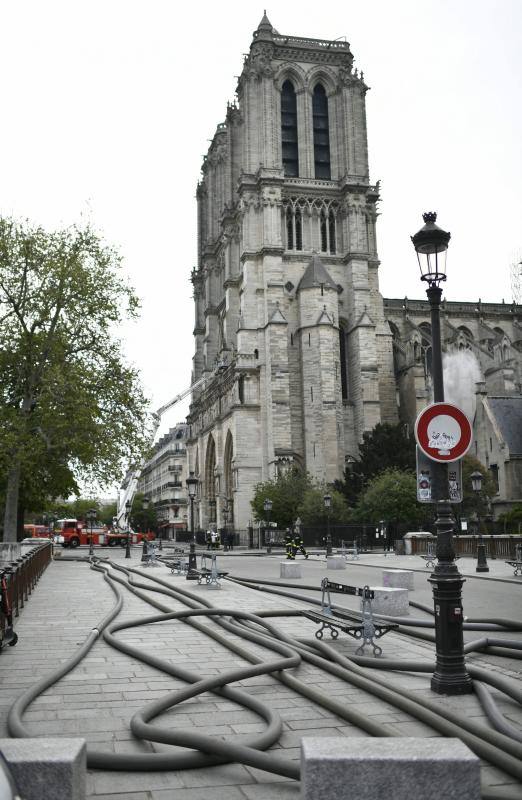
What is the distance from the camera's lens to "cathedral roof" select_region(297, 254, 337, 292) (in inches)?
2098

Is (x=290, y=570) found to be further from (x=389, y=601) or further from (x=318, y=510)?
(x=318, y=510)

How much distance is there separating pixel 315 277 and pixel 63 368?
2867 cm

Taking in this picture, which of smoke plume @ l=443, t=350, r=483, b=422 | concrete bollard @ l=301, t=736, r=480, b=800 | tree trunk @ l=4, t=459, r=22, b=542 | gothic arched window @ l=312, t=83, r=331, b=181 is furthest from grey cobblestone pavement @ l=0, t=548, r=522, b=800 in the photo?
gothic arched window @ l=312, t=83, r=331, b=181

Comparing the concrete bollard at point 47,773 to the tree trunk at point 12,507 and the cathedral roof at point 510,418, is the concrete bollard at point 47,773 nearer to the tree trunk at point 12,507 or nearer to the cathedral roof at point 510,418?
the tree trunk at point 12,507

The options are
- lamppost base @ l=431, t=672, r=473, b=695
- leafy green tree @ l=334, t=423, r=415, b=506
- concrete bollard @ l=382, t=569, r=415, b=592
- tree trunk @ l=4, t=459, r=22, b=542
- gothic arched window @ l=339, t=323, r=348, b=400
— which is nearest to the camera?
lamppost base @ l=431, t=672, r=473, b=695

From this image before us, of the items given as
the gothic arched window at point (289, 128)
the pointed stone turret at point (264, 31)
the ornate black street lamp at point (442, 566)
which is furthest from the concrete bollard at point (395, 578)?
the pointed stone turret at point (264, 31)

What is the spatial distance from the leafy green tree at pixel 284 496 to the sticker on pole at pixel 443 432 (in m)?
39.5

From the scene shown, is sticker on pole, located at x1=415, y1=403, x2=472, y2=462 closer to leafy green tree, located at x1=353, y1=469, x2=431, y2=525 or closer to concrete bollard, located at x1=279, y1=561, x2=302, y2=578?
concrete bollard, located at x1=279, y1=561, x2=302, y2=578

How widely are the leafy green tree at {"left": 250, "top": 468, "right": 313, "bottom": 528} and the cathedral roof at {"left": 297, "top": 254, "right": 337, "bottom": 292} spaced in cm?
1346

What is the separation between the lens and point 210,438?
213 feet

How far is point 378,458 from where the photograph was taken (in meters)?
46.4

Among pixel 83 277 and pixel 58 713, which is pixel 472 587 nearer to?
pixel 58 713

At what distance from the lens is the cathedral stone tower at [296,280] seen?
171 feet

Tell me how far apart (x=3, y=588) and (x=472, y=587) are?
10.7m
